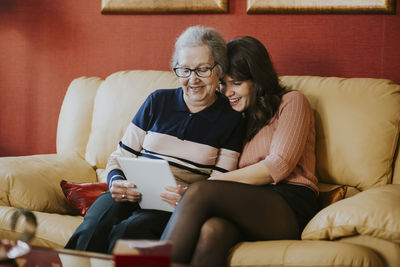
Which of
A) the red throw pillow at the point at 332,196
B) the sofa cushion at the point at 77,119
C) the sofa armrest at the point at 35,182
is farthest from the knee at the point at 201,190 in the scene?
the sofa cushion at the point at 77,119

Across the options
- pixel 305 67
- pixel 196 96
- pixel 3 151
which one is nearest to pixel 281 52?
pixel 305 67

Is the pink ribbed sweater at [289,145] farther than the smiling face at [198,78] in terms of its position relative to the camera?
No

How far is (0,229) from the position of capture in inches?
73.1

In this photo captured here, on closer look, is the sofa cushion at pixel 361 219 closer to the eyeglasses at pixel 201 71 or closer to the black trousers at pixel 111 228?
the black trousers at pixel 111 228

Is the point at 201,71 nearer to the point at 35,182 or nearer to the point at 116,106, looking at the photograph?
the point at 116,106

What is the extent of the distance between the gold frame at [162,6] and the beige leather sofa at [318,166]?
1.45 ft

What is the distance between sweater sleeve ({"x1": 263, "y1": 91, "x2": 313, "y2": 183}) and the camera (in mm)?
1806

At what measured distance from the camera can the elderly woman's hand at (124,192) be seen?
181 centimetres

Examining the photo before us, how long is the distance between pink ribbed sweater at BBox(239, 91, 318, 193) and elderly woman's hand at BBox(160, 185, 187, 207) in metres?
0.35

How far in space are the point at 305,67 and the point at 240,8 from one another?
1.50 feet

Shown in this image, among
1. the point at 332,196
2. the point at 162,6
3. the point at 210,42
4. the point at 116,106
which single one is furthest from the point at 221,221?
the point at 162,6

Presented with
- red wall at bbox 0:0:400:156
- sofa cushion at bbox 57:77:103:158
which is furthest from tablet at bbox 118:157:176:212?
red wall at bbox 0:0:400:156

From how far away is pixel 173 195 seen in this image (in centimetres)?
173

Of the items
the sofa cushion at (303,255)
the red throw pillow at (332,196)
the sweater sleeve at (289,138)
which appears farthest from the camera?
the red throw pillow at (332,196)
